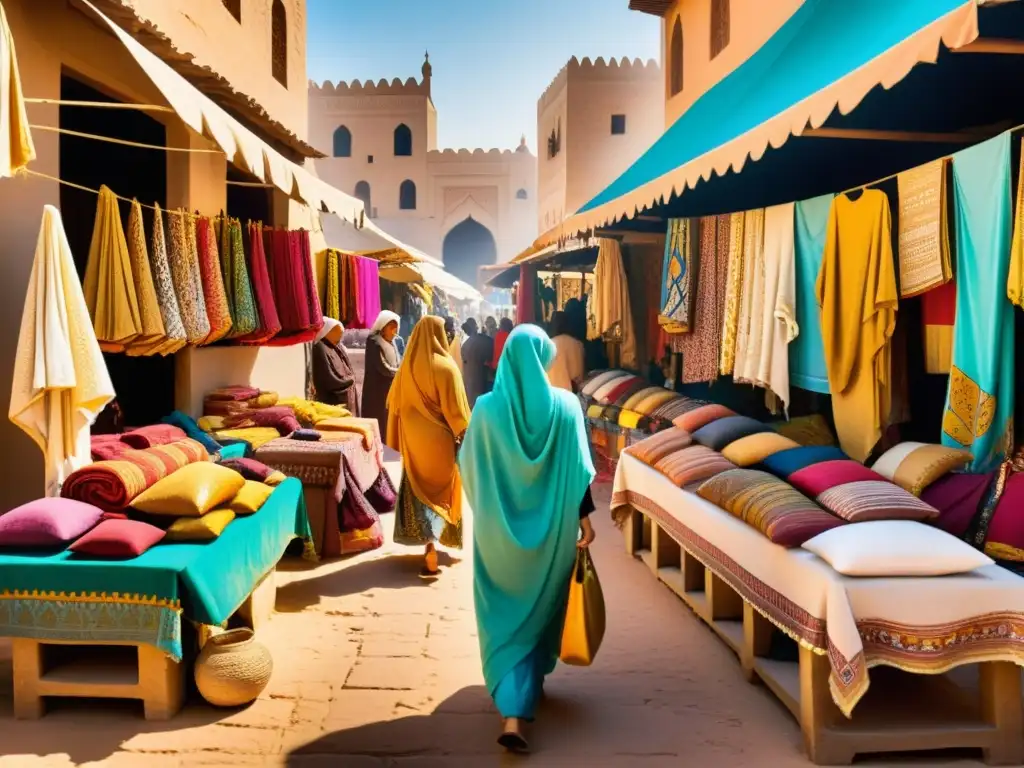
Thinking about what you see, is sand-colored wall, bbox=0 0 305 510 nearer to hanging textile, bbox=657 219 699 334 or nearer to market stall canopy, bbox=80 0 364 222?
market stall canopy, bbox=80 0 364 222

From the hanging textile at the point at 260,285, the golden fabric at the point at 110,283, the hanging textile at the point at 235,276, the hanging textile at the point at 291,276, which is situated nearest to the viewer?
the golden fabric at the point at 110,283

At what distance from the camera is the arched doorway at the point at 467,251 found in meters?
31.8

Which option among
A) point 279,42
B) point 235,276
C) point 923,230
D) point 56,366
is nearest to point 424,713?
point 56,366

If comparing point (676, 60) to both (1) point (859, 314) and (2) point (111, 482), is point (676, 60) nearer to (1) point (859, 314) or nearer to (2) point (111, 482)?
(1) point (859, 314)

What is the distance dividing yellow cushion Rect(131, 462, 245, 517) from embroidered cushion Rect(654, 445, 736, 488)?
7.46 feet

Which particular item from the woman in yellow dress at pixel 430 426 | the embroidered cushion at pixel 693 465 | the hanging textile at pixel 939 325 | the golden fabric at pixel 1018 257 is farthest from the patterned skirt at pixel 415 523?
the golden fabric at pixel 1018 257

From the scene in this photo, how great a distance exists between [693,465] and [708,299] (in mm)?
1486

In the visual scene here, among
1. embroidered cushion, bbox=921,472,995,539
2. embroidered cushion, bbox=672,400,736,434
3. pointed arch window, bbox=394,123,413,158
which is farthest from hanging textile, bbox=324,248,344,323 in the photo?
pointed arch window, bbox=394,123,413,158

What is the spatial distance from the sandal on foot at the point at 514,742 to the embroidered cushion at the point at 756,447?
6.57ft

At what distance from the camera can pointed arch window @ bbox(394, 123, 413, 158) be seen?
98.9 ft

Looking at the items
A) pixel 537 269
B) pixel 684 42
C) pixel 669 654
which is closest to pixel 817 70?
pixel 669 654

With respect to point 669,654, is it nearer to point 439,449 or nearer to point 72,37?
point 439,449

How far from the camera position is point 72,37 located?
4770mm

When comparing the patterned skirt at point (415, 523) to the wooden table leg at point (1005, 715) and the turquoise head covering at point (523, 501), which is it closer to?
the turquoise head covering at point (523, 501)
